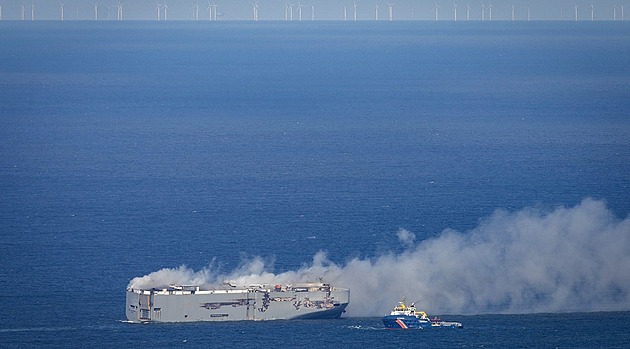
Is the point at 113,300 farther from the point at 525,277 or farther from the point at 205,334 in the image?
the point at 525,277

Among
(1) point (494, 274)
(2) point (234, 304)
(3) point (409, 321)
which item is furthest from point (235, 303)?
(1) point (494, 274)

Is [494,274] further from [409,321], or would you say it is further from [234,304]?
[234,304]

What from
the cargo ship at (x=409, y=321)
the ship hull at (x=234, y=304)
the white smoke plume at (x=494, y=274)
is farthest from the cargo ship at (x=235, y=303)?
the cargo ship at (x=409, y=321)

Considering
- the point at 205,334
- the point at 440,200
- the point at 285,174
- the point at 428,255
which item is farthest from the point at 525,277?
the point at 285,174

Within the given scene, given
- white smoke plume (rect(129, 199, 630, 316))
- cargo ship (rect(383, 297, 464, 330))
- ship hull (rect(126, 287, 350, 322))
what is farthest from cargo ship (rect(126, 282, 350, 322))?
cargo ship (rect(383, 297, 464, 330))

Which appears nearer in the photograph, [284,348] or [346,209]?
[284,348]

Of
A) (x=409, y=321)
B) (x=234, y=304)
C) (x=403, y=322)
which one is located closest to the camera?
(x=403, y=322)

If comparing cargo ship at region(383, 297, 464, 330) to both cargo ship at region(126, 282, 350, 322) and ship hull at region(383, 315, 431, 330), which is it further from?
cargo ship at region(126, 282, 350, 322)
